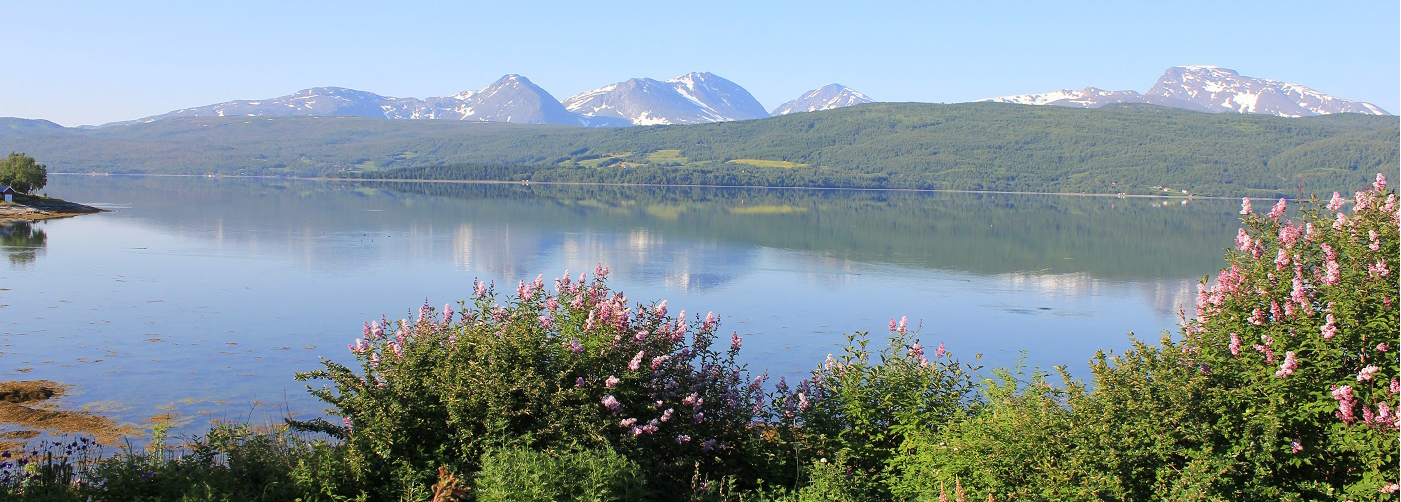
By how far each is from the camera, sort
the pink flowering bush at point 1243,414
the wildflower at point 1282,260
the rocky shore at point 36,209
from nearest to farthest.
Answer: the pink flowering bush at point 1243,414
the wildflower at point 1282,260
the rocky shore at point 36,209

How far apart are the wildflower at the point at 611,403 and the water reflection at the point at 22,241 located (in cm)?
3186

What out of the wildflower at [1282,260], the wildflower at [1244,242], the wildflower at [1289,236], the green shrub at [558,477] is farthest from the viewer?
the wildflower at [1244,242]

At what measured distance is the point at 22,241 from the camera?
43.1 meters

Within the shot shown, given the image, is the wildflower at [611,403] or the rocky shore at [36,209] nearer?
the wildflower at [611,403]

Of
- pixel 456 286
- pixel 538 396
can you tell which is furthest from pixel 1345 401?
pixel 456 286

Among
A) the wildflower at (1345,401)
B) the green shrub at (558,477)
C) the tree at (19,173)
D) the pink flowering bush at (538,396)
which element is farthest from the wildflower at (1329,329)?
the tree at (19,173)

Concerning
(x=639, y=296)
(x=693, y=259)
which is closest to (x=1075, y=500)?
(x=639, y=296)

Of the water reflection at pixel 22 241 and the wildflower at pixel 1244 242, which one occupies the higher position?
the wildflower at pixel 1244 242

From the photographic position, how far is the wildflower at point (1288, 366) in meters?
7.59

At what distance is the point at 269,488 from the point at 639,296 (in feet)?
67.3

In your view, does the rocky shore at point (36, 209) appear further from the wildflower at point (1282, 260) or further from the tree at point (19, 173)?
the wildflower at point (1282, 260)

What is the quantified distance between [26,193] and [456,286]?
5693cm

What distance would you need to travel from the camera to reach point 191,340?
2031 centimetres

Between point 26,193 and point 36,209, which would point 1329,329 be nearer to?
point 36,209
